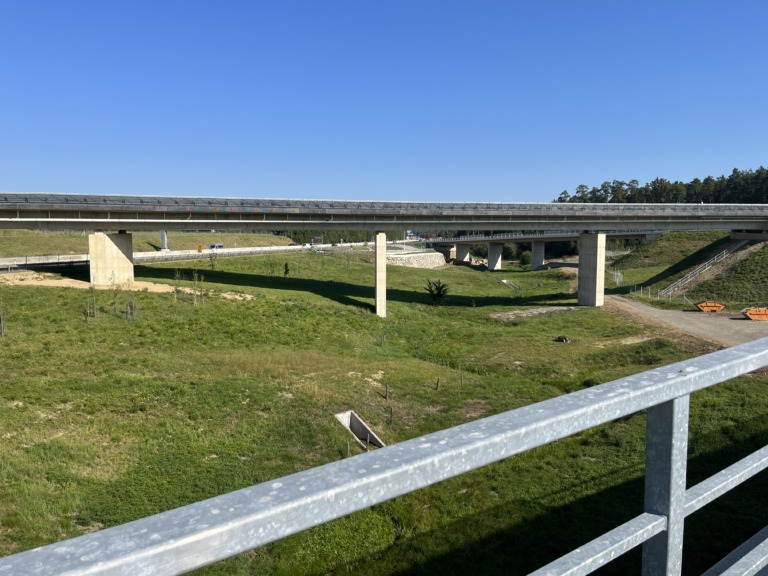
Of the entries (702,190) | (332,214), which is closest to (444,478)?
(332,214)

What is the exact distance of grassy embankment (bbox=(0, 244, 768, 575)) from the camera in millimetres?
12531

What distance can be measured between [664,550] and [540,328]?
41.3 m

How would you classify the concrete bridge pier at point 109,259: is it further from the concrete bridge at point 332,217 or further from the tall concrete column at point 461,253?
the tall concrete column at point 461,253

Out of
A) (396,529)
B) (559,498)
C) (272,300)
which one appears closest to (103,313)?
(272,300)

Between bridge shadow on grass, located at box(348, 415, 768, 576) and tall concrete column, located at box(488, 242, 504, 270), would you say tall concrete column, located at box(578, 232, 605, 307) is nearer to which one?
bridge shadow on grass, located at box(348, 415, 768, 576)

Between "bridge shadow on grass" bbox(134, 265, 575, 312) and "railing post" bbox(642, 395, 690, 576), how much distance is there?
44.5 metres

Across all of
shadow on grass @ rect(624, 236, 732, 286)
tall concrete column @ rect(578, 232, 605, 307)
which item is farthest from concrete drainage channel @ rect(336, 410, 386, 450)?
shadow on grass @ rect(624, 236, 732, 286)

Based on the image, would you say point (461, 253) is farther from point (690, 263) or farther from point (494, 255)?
point (690, 263)

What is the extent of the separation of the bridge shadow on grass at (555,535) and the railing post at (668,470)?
31.5ft

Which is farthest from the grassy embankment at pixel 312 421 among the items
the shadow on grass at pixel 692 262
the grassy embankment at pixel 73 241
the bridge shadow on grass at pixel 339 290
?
the grassy embankment at pixel 73 241

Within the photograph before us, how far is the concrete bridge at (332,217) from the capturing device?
132ft

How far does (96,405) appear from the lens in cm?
1964

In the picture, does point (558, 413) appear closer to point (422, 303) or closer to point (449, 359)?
point (449, 359)

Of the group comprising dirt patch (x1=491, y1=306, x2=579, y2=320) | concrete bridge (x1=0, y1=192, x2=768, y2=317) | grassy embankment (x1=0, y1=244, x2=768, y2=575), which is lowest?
dirt patch (x1=491, y1=306, x2=579, y2=320)
